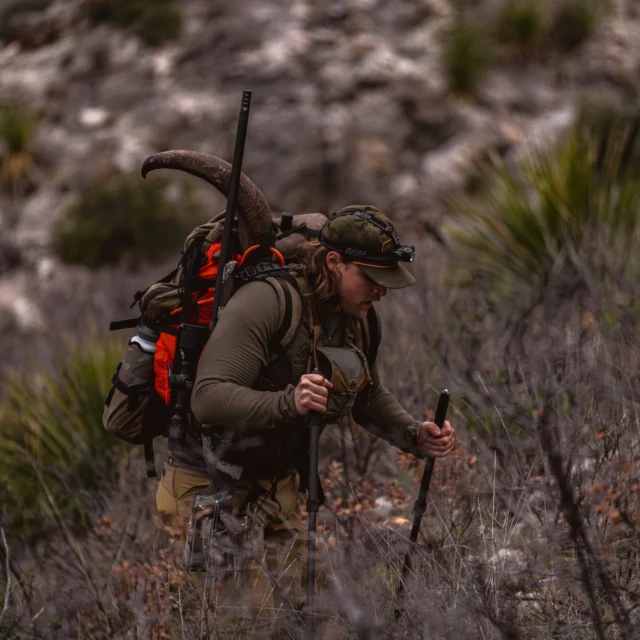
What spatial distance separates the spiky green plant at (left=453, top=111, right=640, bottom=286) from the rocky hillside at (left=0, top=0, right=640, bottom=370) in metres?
7.06

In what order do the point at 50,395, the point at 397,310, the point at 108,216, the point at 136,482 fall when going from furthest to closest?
the point at 108,216
the point at 397,310
the point at 50,395
the point at 136,482

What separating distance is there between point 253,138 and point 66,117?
468 centimetres

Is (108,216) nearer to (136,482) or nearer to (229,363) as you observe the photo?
(136,482)

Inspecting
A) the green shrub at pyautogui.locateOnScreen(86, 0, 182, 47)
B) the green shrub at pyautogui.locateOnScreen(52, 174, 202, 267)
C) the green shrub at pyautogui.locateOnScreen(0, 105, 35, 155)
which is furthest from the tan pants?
the green shrub at pyautogui.locateOnScreen(86, 0, 182, 47)

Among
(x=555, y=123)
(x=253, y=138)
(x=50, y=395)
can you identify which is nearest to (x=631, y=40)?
(x=555, y=123)

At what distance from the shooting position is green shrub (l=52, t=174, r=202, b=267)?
49.8 ft

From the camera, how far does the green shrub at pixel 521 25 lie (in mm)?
17781

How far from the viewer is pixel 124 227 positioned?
15.3 m

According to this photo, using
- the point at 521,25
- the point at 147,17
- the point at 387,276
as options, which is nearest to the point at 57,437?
the point at 387,276

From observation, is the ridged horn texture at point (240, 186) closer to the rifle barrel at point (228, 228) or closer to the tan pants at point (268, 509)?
the rifle barrel at point (228, 228)

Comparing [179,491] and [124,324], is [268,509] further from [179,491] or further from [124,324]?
[124,324]

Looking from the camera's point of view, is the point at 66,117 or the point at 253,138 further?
the point at 66,117

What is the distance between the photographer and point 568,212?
260 inches

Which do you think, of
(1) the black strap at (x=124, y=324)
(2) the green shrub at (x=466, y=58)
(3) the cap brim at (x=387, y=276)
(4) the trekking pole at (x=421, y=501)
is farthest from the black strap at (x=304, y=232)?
(2) the green shrub at (x=466, y=58)
